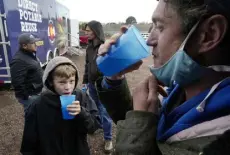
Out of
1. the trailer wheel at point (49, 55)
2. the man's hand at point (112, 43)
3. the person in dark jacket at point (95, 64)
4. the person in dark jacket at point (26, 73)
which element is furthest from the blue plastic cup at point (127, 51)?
the trailer wheel at point (49, 55)

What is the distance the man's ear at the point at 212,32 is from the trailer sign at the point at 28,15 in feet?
20.4

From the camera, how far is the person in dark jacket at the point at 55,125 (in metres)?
2.14

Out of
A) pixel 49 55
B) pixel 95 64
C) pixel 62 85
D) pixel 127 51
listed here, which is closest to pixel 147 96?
pixel 127 51

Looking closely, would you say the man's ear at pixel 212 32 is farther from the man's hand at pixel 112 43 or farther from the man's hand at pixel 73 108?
the man's hand at pixel 73 108

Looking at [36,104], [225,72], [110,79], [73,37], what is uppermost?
[225,72]

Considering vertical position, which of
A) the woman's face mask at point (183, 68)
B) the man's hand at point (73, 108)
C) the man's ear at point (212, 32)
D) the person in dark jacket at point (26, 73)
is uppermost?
the man's ear at point (212, 32)

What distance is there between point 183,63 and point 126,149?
475 mm

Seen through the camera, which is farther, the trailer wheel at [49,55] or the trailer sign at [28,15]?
the trailer wheel at [49,55]

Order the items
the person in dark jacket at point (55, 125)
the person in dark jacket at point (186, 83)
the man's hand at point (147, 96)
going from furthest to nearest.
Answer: the person in dark jacket at point (55, 125) → the man's hand at point (147, 96) → the person in dark jacket at point (186, 83)

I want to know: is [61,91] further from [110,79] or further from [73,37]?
[73,37]

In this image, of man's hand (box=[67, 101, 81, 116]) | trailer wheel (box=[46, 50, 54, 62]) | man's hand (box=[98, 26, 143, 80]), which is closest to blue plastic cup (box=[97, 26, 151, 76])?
man's hand (box=[98, 26, 143, 80])

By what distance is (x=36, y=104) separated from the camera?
220cm

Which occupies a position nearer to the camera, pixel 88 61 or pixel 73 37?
pixel 88 61

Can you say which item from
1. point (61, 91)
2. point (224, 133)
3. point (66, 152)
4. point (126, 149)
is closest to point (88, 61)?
point (61, 91)
